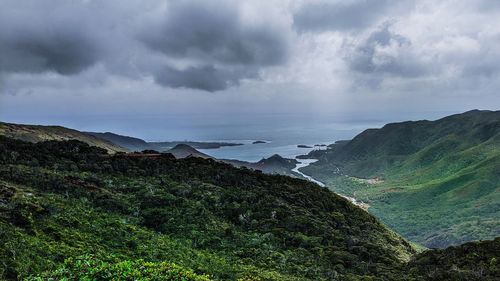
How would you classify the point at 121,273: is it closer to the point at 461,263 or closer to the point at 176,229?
the point at 176,229

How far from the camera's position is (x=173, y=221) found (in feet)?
179

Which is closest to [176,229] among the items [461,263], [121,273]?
[121,273]

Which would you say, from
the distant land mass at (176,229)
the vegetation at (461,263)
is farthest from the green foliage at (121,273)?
the vegetation at (461,263)

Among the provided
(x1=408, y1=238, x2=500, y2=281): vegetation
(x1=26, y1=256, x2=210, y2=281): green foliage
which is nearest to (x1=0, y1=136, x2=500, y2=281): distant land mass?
(x1=26, y1=256, x2=210, y2=281): green foliage

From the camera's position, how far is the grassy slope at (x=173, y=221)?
38.0 meters

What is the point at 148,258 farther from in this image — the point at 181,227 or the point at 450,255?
the point at 450,255

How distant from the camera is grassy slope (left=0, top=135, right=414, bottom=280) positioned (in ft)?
125

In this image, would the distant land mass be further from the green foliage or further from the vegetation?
the vegetation

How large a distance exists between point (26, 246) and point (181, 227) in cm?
2316

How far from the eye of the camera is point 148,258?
126 ft

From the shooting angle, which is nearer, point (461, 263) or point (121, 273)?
point (121, 273)

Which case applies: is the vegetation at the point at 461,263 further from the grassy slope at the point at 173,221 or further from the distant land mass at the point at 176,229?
the grassy slope at the point at 173,221

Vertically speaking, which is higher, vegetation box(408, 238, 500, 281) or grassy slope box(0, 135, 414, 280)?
grassy slope box(0, 135, 414, 280)

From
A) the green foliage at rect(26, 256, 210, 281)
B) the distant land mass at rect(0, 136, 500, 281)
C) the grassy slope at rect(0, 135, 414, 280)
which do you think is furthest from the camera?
the grassy slope at rect(0, 135, 414, 280)
